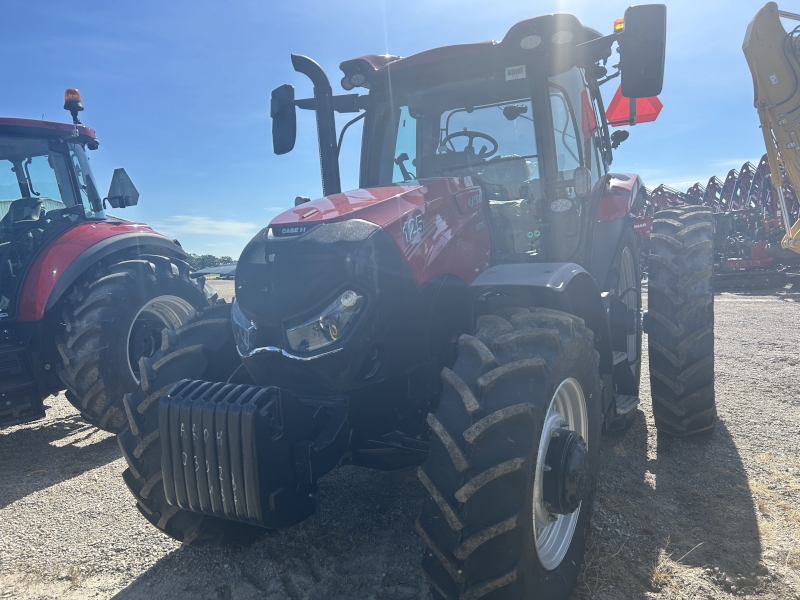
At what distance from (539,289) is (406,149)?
160 centimetres

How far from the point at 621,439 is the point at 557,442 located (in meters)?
2.08

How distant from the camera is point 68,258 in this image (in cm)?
464

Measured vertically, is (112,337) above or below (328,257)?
below

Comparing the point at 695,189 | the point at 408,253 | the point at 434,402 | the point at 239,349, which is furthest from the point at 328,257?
the point at 695,189

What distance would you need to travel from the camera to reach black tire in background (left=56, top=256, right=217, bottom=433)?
14.4 feet

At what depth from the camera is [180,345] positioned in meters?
2.79

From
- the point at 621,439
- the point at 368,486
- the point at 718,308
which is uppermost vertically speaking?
the point at 368,486

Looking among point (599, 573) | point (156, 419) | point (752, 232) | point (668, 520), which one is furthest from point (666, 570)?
point (752, 232)

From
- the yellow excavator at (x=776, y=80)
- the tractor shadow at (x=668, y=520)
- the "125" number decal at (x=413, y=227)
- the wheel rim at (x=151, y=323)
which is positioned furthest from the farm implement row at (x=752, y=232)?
the "125" number decal at (x=413, y=227)

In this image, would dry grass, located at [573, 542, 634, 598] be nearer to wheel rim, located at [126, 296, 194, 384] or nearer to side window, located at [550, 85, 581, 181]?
side window, located at [550, 85, 581, 181]

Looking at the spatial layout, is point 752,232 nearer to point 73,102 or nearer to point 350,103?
point 350,103

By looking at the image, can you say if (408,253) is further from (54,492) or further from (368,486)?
(54,492)

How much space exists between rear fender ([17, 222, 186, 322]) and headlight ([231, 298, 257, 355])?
274cm

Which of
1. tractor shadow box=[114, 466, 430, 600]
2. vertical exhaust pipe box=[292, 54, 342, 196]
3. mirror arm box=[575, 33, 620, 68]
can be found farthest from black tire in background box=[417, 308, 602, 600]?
mirror arm box=[575, 33, 620, 68]
